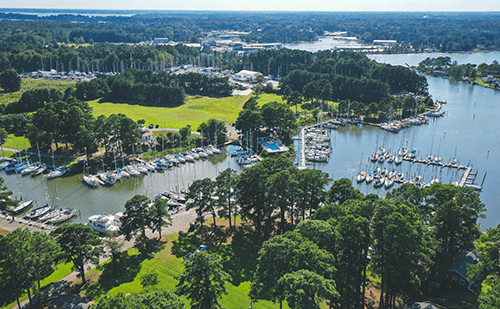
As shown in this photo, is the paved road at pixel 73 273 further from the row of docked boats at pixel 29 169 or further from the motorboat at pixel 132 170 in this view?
the motorboat at pixel 132 170

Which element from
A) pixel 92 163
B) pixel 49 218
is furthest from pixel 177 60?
pixel 49 218

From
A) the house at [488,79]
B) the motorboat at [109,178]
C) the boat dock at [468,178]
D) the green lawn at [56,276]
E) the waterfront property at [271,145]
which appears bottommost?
the motorboat at [109,178]

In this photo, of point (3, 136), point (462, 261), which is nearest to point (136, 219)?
point (462, 261)

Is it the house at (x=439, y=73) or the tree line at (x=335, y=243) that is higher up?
the house at (x=439, y=73)

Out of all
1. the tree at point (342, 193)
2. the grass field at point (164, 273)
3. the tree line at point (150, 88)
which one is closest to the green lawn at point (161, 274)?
the grass field at point (164, 273)

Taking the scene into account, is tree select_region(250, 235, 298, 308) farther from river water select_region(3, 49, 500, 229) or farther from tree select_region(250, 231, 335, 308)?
river water select_region(3, 49, 500, 229)

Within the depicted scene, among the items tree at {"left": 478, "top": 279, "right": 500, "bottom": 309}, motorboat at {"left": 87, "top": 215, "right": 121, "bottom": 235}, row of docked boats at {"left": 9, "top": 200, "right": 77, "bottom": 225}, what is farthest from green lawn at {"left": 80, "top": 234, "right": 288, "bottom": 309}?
row of docked boats at {"left": 9, "top": 200, "right": 77, "bottom": 225}

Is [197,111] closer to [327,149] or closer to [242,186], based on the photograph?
[327,149]

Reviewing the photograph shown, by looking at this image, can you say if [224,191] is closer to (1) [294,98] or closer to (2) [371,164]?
(2) [371,164]
